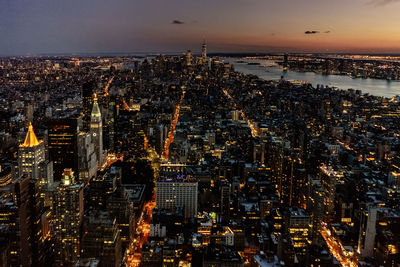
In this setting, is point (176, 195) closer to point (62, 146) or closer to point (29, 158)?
point (29, 158)

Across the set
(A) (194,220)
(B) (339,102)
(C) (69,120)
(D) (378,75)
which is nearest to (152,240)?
(A) (194,220)

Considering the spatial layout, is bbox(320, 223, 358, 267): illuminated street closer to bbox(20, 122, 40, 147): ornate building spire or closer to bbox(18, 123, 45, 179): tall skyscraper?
bbox(18, 123, 45, 179): tall skyscraper

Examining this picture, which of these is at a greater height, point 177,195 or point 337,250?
point 177,195

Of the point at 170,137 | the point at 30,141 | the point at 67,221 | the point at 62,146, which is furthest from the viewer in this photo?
the point at 170,137

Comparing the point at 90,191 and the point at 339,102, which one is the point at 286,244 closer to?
the point at 90,191

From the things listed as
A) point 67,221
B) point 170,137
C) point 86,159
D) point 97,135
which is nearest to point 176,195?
point 67,221

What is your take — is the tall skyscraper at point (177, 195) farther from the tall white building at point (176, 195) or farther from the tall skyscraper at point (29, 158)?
the tall skyscraper at point (29, 158)

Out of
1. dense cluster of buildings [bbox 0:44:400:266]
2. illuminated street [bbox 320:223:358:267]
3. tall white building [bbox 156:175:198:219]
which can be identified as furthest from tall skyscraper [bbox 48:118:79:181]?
illuminated street [bbox 320:223:358:267]
